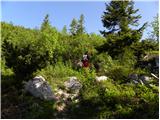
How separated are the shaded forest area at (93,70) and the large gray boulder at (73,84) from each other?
0.24 metres

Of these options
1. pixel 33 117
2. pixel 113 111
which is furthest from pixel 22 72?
pixel 113 111

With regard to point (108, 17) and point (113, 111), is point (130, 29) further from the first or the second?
point (113, 111)

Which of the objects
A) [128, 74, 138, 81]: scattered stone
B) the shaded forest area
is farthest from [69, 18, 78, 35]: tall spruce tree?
[128, 74, 138, 81]: scattered stone

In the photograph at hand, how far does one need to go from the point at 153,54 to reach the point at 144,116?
866 centimetres

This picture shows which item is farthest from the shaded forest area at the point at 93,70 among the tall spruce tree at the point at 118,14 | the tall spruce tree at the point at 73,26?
the tall spruce tree at the point at 73,26

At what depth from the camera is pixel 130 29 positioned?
27.0 metres

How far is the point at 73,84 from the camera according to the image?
20.9 metres

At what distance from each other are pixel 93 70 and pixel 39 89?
471cm

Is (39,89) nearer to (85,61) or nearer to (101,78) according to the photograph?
(101,78)

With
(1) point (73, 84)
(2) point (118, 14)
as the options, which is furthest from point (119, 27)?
(1) point (73, 84)

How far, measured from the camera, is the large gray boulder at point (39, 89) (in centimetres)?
1928

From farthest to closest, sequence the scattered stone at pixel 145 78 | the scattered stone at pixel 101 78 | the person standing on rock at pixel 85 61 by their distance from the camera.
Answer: the person standing on rock at pixel 85 61 < the scattered stone at pixel 145 78 < the scattered stone at pixel 101 78

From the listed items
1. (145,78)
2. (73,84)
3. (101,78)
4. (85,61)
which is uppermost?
(85,61)

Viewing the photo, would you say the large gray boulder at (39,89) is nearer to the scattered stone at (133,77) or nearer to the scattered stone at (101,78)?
the scattered stone at (101,78)
